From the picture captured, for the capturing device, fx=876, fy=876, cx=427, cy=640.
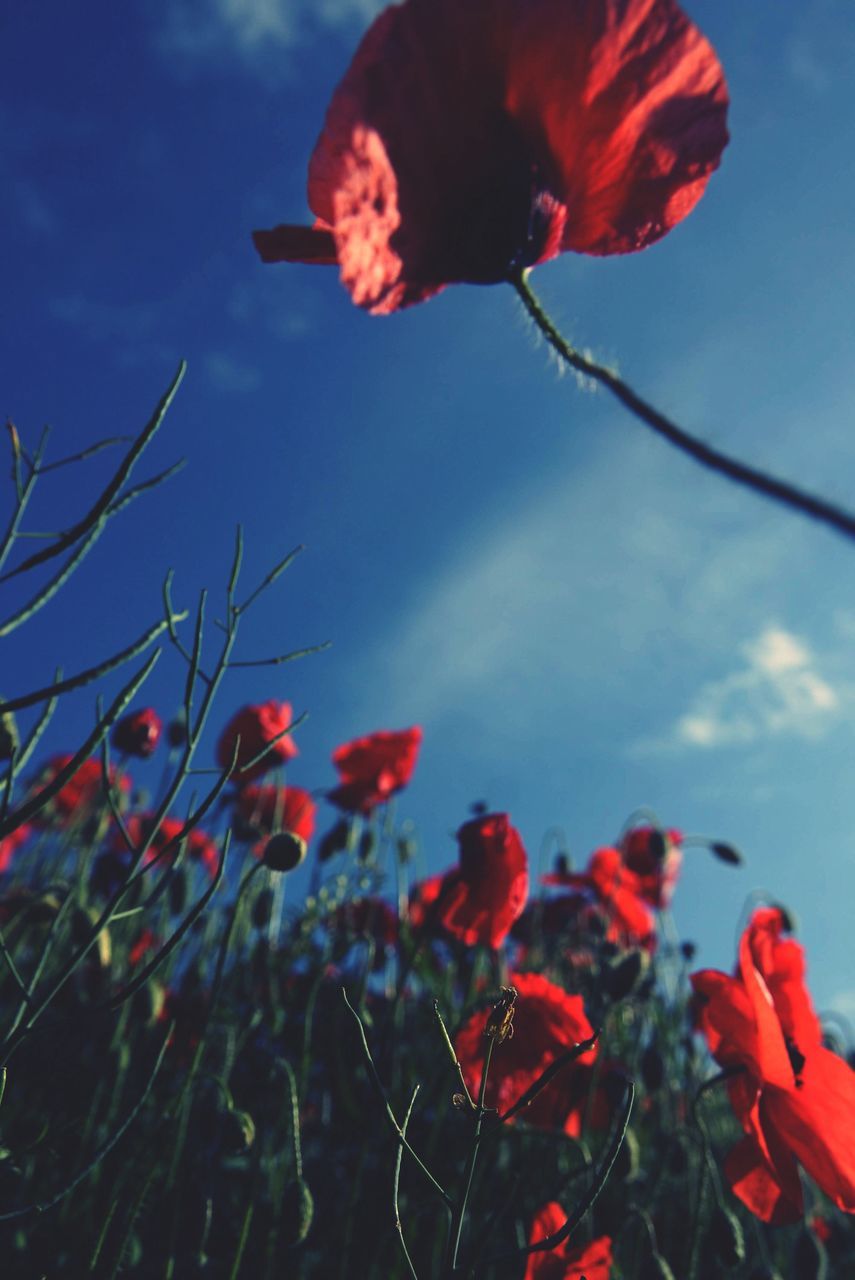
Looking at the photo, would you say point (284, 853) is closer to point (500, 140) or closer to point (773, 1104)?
point (773, 1104)

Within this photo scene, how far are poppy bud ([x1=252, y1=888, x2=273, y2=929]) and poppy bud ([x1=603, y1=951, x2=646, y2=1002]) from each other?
98 centimetres

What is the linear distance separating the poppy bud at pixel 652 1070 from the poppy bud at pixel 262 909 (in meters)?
0.98

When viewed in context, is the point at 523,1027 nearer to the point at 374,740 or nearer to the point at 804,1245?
the point at 804,1245

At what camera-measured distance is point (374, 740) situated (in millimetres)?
2627

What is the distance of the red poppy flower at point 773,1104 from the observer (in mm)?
1074

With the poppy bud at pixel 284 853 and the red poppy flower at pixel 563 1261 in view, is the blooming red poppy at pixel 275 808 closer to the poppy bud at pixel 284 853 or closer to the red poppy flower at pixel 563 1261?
the poppy bud at pixel 284 853

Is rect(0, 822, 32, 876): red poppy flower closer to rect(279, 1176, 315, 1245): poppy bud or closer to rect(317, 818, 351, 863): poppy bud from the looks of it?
rect(317, 818, 351, 863): poppy bud

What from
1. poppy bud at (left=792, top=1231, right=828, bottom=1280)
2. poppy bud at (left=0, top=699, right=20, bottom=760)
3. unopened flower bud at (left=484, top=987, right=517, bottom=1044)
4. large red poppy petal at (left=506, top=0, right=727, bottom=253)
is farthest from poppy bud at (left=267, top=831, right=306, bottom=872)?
poppy bud at (left=792, top=1231, right=828, bottom=1280)

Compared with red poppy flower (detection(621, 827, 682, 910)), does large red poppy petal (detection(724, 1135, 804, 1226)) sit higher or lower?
lower

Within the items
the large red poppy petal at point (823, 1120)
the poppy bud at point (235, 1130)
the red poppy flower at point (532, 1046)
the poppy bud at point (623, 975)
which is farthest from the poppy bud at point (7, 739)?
the poppy bud at point (623, 975)

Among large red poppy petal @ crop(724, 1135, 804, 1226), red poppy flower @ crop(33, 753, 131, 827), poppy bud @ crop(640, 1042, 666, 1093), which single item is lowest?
large red poppy petal @ crop(724, 1135, 804, 1226)

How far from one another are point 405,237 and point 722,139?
27 cm

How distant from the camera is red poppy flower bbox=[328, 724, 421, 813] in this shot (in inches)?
103

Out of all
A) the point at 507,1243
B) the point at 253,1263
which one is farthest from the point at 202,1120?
the point at 507,1243
